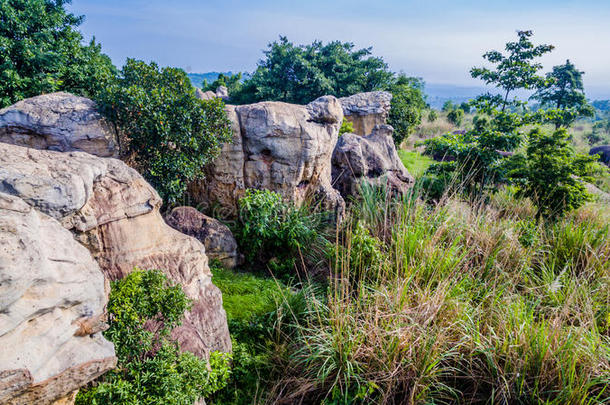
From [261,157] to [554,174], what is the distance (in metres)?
5.82

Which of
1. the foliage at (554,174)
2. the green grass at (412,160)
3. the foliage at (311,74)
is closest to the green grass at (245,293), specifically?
the foliage at (554,174)

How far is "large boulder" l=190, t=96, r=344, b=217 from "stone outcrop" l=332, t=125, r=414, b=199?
1.29m

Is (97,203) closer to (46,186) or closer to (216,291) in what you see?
(46,186)

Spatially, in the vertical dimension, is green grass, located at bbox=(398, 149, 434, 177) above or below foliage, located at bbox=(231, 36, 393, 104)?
below

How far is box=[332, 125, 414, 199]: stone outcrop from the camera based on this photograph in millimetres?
8195

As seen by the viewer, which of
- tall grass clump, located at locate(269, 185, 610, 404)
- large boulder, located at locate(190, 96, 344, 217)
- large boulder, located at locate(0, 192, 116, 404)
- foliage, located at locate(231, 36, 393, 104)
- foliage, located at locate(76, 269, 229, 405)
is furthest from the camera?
foliage, located at locate(231, 36, 393, 104)

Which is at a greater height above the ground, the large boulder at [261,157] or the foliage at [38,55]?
the foliage at [38,55]

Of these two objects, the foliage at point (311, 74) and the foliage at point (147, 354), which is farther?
the foliage at point (311, 74)

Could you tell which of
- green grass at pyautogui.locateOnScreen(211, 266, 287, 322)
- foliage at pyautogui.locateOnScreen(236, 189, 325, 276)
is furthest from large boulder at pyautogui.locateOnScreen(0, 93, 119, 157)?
green grass at pyautogui.locateOnScreen(211, 266, 287, 322)

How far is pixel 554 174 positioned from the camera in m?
6.71

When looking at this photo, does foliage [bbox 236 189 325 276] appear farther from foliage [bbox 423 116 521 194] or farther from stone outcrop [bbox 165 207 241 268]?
foliage [bbox 423 116 521 194]

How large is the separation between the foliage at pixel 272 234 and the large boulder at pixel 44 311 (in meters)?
3.40

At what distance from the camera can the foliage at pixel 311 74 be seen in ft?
63.7

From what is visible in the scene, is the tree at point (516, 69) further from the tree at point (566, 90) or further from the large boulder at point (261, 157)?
the tree at point (566, 90)
